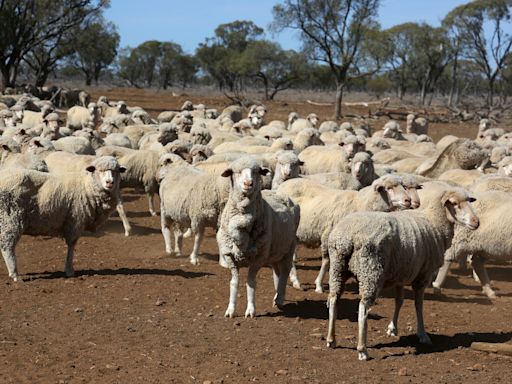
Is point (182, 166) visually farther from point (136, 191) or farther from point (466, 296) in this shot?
point (136, 191)

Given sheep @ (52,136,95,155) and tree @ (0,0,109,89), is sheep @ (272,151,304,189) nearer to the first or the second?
sheep @ (52,136,95,155)

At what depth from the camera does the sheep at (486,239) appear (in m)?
9.89

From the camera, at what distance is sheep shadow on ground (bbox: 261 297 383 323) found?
8.71 meters

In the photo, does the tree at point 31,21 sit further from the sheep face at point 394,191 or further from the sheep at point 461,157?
the sheep face at point 394,191

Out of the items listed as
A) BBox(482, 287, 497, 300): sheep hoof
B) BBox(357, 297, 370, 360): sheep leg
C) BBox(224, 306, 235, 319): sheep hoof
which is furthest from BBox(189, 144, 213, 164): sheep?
BBox(357, 297, 370, 360): sheep leg

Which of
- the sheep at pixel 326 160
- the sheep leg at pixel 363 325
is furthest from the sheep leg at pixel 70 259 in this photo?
the sheep at pixel 326 160

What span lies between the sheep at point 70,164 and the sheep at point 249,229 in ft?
18.1

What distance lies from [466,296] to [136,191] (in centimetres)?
Answer: 1011

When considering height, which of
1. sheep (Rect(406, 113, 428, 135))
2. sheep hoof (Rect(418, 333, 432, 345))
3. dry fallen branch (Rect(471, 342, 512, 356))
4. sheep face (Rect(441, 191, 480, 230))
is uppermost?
sheep face (Rect(441, 191, 480, 230))

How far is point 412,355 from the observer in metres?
7.31

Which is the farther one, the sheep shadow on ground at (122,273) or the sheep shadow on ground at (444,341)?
the sheep shadow on ground at (122,273)

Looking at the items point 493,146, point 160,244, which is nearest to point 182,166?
point 160,244

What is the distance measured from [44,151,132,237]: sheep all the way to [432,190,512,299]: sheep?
5910 mm

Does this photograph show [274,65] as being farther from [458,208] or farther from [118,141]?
[458,208]
